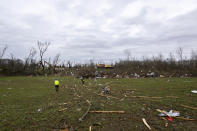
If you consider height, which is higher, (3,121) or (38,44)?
(38,44)

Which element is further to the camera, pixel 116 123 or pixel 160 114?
pixel 160 114

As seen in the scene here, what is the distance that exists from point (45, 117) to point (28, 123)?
1.84ft

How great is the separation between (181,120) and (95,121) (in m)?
2.90

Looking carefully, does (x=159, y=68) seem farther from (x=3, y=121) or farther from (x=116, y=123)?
(x=3, y=121)

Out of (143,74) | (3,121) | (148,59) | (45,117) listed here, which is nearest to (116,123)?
(45,117)

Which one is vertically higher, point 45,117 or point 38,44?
point 38,44

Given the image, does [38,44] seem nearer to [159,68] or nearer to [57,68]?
[57,68]

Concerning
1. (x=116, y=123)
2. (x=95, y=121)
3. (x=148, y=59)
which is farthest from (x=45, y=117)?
(x=148, y=59)

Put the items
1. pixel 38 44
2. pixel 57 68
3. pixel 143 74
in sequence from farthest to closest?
pixel 38 44, pixel 57 68, pixel 143 74

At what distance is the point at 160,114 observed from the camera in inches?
168

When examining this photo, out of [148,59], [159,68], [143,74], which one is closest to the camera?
[143,74]

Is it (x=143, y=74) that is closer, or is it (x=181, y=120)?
(x=181, y=120)

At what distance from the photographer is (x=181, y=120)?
12.7 ft

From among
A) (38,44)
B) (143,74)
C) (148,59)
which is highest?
(38,44)
